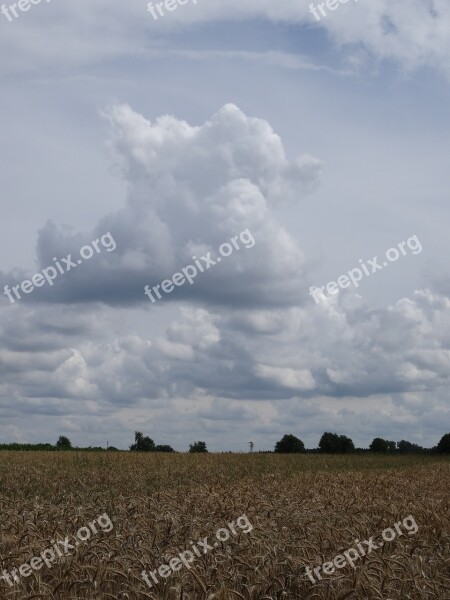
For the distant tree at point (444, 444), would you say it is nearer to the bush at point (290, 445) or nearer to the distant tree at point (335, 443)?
the distant tree at point (335, 443)

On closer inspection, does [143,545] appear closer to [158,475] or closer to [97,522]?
[97,522]

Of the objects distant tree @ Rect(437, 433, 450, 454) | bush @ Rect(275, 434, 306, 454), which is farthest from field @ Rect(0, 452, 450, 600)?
distant tree @ Rect(437, 433, 450, 454)

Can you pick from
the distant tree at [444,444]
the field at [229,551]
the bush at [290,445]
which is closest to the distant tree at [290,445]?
the bush at [290,445]

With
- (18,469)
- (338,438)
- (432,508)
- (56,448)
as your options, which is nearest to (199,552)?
(432,508)

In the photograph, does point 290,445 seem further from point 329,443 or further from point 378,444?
point 378,444

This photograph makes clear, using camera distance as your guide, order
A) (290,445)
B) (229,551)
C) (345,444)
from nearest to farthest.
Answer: (229,551)
(290,445)
(345,444)

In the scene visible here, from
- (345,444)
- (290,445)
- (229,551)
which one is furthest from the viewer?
(345,444)

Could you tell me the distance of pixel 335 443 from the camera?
8138cm

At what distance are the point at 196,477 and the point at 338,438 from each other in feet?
200

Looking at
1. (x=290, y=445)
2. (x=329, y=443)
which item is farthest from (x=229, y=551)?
(x=329, y=443)

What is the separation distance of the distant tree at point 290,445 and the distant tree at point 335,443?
462 cm

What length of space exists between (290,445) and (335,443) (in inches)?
284

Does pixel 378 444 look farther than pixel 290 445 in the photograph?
Yes

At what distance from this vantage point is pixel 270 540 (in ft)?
27.5
